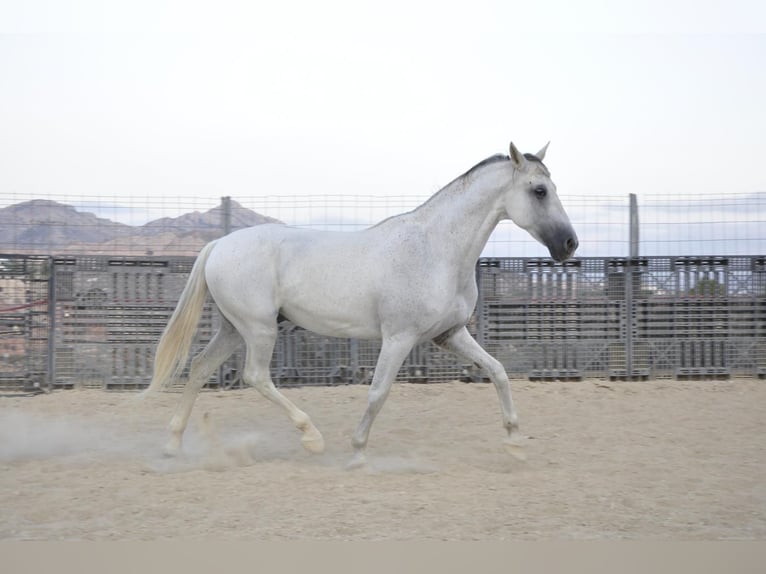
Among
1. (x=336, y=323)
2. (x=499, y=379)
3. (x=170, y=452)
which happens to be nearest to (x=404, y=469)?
(x=499, y=379)

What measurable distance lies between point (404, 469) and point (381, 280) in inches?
49.0

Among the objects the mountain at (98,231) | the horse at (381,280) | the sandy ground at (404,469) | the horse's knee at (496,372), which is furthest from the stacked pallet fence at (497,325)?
the horse's knee at (496,372)

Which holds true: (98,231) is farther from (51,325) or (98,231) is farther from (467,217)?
(467,217)

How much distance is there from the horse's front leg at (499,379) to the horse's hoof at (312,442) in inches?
42.6

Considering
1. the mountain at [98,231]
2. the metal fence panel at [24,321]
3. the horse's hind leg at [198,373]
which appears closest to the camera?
the horse's hind leg at [198,373]

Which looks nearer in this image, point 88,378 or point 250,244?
point 250,244

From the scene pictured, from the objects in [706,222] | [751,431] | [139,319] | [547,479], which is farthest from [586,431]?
[139,319]

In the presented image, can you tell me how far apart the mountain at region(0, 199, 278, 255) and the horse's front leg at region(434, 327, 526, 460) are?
374 cm

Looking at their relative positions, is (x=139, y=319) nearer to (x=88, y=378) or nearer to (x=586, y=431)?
(x=88, y=378)

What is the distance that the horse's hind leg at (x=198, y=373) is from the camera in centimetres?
534

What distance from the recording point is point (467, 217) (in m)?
5.20

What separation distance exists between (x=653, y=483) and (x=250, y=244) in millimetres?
3070

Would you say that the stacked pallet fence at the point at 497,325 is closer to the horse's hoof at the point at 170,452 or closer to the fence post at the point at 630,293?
the fence post at the point at 630,293

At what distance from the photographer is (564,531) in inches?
137
